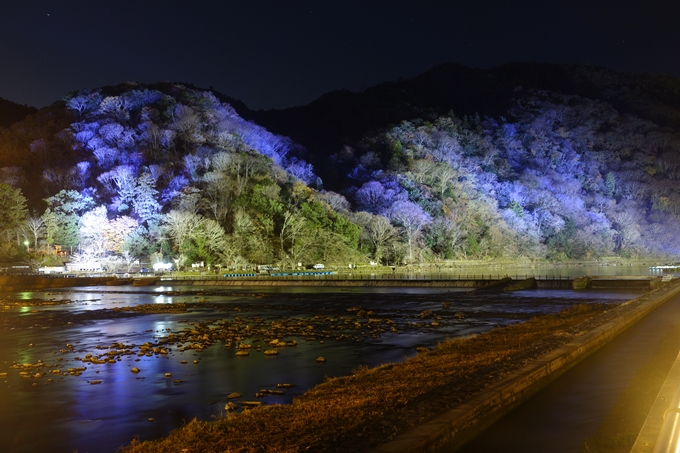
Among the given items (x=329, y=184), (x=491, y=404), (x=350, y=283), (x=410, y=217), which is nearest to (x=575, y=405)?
(x=491, y=404)

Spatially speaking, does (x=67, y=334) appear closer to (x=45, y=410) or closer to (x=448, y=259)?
(x=45, y=410)

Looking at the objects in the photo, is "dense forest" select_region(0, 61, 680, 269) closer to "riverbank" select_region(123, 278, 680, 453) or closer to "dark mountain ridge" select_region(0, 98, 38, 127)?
"dark mountain ridge" select_region(0, 98, 38, 127)

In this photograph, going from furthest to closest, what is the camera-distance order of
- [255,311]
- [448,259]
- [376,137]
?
[376,137]
[448,259]
[255,311]

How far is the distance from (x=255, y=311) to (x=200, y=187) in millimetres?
42204

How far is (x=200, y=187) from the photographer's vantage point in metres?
64.2

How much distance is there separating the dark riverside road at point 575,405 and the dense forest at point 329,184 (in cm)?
4962

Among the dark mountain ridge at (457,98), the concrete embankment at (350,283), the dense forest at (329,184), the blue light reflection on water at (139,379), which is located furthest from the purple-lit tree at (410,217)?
the blue light reflection on water at (139,379)

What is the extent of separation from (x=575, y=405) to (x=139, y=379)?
9.14 m

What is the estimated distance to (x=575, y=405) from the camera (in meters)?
6.89

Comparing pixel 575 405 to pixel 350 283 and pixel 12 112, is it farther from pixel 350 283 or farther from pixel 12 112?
pixel 12 112

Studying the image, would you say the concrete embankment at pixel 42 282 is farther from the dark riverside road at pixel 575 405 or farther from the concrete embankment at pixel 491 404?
the dark riverside road at pixel 575 405

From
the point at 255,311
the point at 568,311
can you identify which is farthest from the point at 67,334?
the point at 568,311

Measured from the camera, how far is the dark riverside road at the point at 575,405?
18.5ft

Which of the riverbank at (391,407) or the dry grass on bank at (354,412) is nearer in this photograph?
the riverbank at (391,407)
